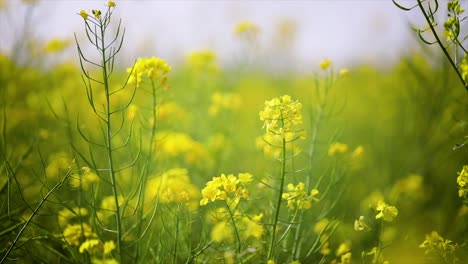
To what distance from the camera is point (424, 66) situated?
13.7ft

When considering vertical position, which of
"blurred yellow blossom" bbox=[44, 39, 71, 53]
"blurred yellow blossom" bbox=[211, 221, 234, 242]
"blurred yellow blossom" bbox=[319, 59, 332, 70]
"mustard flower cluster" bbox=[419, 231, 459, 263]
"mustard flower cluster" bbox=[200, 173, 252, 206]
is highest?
"blurred yellow blossom" bbox=[44, 39, 71, 53]

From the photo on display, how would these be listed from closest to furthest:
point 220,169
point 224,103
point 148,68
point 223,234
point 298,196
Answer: point 298,196 → point 148,68 → point 223,234 → point 220,169 → point 224,103

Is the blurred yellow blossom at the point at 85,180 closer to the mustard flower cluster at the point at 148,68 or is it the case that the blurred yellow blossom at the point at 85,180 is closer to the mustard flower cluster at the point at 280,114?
the mustard flower cluster at the point at 148,68

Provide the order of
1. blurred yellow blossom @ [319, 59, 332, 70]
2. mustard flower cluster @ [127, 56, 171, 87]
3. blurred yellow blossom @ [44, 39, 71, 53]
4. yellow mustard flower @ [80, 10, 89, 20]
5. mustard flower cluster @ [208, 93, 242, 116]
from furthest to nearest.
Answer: blurred yellow blossom @ [44, 39, 71, 53] → mustard flower cluster @ [208, 93, 242, 116] → blurred yellow blossom @ [319, 59, 332, 70] → mustard flower cluster @ [127, 56, 171, 87] → yellow mustard flower @ [80, 10, 89, 20]

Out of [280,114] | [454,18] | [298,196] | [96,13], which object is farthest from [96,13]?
[454,18]

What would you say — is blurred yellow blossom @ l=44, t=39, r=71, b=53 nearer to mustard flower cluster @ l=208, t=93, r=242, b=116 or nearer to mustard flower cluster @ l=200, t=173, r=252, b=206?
mustard flower cluster @ l=208, t=93, r=242, b=116

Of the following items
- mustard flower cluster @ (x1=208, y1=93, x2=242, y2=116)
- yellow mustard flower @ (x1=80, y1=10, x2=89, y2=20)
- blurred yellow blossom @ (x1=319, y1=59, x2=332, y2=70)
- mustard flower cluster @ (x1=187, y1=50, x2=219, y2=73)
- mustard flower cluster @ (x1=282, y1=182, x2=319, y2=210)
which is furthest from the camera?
mustard flower cluster @ (x1=187, y1=50, x2=219, y2=73)

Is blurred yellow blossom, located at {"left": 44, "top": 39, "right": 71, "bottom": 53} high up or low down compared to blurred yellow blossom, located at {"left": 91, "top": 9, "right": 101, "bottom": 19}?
down

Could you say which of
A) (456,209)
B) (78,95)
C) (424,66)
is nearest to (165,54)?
(78,95)

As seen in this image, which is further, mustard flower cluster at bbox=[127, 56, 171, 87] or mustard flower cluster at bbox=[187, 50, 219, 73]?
mustard flower cluster at bbox=[187, 50, 219, 73]

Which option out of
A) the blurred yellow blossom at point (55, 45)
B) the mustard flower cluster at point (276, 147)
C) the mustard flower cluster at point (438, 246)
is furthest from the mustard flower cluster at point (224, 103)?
the mustard flower cluster at point (438, 246)

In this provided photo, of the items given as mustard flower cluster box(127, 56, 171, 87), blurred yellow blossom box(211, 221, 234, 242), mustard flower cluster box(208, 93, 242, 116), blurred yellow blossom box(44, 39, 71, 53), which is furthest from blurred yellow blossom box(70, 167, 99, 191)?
blurred yellow blossom box(44, 39, 71, 53)

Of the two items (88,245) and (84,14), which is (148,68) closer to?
(84,14)

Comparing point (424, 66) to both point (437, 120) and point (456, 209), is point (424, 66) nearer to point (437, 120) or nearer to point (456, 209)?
point (437, 120)
